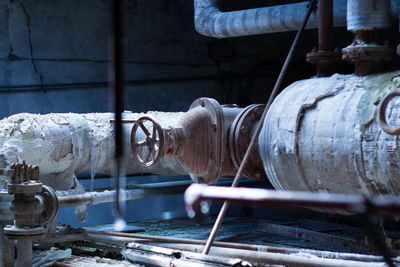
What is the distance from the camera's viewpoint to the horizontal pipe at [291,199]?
0.80 metres

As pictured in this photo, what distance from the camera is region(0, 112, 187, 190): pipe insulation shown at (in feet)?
13.2

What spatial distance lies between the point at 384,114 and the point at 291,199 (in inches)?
69.7

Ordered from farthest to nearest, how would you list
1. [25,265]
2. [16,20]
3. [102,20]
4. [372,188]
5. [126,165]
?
1. [102,20]
2. [16,20]
3. [126,165]
4. [25,265]
5. [372,188]

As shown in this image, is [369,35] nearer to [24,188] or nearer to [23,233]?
[24,188]

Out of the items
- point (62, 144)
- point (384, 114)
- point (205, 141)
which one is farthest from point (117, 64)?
point (62, 144)

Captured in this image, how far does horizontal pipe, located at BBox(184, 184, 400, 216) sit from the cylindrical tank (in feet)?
5.84

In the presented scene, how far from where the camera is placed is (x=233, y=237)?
4613 millimetres

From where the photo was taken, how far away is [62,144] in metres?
4.21

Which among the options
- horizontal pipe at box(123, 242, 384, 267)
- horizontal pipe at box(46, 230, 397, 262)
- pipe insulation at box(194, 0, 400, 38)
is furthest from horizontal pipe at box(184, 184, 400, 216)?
pipe insulation at box(194, 0, 400, 38)

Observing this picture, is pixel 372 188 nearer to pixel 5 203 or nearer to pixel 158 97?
pixel 5 203

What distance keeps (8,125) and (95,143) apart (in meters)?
0.64

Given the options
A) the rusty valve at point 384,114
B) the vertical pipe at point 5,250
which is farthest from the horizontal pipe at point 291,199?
the vertical pipe at point 5,250

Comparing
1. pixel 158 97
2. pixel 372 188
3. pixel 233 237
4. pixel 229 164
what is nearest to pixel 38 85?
pixel 158 97

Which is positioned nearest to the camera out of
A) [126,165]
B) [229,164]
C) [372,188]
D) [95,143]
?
[372,188]
